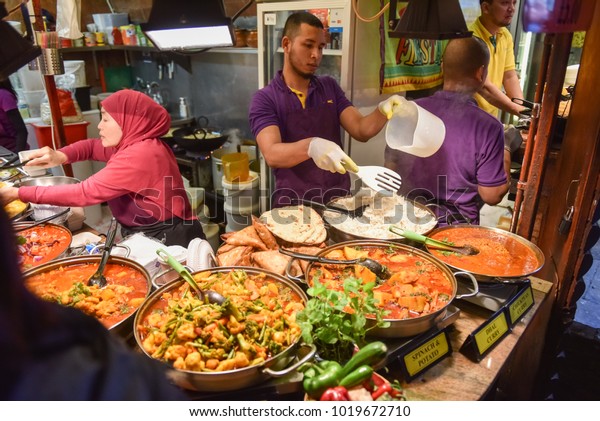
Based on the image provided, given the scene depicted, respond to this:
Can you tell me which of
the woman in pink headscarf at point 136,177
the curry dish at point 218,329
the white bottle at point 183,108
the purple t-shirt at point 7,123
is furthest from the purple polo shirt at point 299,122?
the white bottle at point 183,108

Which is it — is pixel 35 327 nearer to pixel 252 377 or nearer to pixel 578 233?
pixel 252 377

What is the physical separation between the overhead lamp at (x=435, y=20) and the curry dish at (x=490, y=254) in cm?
92

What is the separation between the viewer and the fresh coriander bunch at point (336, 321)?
1.22m

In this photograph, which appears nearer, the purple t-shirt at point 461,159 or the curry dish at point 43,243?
the curry dish at point 43,243

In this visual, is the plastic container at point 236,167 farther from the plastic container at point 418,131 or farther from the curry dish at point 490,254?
the curry dish at point 490,254

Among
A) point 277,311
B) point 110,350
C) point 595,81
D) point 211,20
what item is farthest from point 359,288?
point 211,20

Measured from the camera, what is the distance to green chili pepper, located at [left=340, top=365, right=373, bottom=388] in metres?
1.10

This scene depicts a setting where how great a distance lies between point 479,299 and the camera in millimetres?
1549

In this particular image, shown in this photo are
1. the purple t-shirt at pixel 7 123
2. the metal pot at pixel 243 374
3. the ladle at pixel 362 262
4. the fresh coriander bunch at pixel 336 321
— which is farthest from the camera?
the purple t-shirt at pixel 7 123

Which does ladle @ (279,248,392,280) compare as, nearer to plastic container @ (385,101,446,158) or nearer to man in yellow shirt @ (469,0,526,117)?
plastic container @ (385,101,446,158)

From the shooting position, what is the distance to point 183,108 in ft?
19.6

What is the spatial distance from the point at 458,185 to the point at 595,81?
877mm

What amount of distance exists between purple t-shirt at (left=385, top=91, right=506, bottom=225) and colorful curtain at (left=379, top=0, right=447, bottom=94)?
1285 millimetres

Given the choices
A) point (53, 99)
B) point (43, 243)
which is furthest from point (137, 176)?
point (53, 99)
